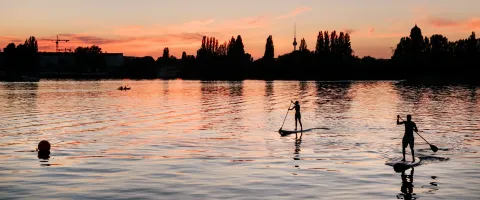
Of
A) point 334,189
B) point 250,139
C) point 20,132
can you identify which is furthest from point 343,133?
point 20,132

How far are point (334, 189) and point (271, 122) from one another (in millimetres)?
33313

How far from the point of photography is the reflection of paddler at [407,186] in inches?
830

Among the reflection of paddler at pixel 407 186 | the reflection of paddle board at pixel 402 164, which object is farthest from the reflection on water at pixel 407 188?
the reflection of paddle board at pixel 402 164

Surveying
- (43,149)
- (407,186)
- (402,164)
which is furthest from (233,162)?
(43,149)

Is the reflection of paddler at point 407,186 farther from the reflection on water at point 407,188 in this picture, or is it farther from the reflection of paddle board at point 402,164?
the reflection of paddle board at point 402,164

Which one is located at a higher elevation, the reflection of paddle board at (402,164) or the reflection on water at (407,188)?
the reflection of paddle board at (402,164)

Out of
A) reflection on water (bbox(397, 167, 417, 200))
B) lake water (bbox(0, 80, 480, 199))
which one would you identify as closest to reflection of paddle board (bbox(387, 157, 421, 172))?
lake water (bbox(0, 80, 480, 199))

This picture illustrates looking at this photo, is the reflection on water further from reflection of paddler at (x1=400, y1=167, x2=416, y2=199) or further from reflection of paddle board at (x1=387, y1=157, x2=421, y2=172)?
reflection of paddle board at (x1=387, y1=157, x2=421, y2=172)

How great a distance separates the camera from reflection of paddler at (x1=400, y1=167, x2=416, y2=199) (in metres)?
21.1

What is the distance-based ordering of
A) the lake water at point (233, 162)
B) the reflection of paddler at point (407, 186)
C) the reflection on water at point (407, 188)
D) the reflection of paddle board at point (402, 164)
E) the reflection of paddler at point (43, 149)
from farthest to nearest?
1. the reflection of paddler at point (43, 149)
2. the reflection of paddle board at point (402, 164)
3. the lake water at point (233, 162)
4. the reflection of paddler at point (407, 186)
5. the reflection on water at point (407, 188)

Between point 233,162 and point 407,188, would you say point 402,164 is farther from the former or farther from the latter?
point 233,162

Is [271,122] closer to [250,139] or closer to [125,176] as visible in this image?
[250,139]

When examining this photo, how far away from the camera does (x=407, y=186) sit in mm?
22719

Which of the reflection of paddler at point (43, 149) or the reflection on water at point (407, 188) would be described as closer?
the reflection on water at point (407, 188)
